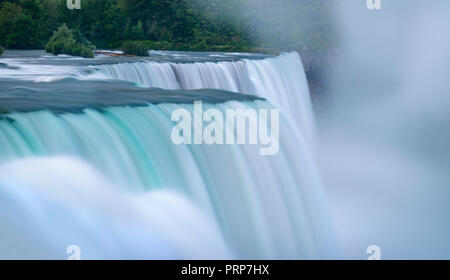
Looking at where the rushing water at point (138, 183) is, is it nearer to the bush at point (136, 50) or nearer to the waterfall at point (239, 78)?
the waterfall at point (239, 78)

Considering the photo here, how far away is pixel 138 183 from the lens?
7.26 m

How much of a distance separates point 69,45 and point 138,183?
49.3ft

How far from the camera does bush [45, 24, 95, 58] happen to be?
20.8 meters

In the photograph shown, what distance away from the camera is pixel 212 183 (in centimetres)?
817

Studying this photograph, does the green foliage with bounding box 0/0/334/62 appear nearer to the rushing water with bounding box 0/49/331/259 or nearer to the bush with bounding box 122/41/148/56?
the bush with bounding box 122/41/148/56

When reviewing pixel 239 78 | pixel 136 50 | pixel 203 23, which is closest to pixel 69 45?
pixel 136 50

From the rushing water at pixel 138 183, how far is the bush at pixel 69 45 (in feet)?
31.4

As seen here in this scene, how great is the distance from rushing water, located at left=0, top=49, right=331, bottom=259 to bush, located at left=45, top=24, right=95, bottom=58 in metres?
9.58

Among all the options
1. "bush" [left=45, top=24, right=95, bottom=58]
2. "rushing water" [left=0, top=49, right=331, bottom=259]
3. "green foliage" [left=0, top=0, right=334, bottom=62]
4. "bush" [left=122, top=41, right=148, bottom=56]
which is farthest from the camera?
"green foliage" [left=0, top=0, right=334, bottom=62]

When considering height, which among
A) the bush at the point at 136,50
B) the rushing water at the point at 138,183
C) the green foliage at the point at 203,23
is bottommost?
the rushing water at the point at 138,183

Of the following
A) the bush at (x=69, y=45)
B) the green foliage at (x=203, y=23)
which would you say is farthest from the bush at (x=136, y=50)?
the green foliage at (x=203, y=23)

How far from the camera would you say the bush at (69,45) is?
68.2 ft

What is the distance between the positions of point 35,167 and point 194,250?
80.9 inches

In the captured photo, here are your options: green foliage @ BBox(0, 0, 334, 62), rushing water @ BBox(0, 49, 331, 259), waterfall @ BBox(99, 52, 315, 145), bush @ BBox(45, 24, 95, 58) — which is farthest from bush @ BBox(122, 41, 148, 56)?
rushing water @ BBox(0, 49, 331, 259)
